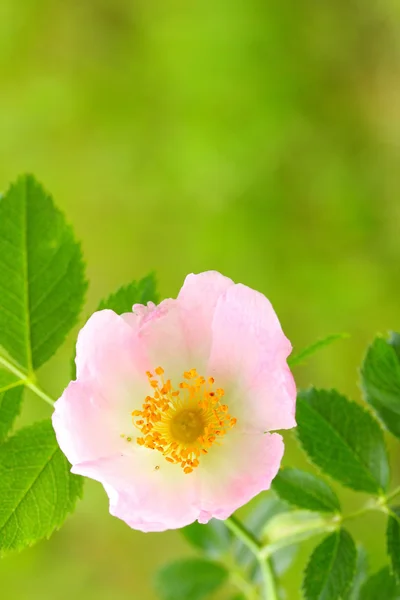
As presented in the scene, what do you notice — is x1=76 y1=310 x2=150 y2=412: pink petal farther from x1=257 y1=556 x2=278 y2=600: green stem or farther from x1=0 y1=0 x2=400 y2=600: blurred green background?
x1=0 y1=0 x2=400 y2=600: blurred green background

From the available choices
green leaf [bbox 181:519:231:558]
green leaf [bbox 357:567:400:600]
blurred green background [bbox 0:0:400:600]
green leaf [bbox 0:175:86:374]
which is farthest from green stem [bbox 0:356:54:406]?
blurred green background [bbox 0:0:400:600]

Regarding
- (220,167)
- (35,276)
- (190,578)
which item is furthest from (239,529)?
(220,167)

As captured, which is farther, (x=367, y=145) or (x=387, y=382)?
(x=367, y=145)

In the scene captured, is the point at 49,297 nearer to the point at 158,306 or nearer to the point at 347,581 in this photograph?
the point at 158,306

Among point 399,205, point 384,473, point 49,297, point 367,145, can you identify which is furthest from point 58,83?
point 384,473

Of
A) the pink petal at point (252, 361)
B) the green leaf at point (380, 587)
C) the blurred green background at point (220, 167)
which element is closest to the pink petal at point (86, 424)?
the pink petal at point (252, 361)

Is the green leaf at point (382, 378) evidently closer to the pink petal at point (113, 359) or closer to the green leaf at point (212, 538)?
the pink petal at point (113, 359)
